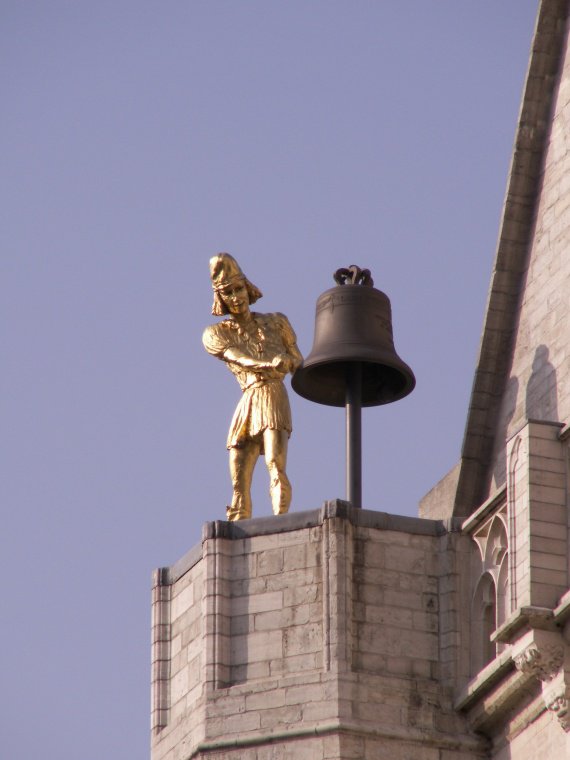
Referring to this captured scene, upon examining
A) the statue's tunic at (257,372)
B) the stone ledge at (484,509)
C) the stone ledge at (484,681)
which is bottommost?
the stone ledge at (484,681)

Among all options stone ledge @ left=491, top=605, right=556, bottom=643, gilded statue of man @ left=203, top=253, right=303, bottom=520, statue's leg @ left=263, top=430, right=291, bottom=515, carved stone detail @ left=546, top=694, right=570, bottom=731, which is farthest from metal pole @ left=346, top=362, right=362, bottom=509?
carved stone detail @ left=546, top=694, right=570, bottom=731

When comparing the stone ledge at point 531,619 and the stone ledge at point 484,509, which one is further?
the stone ledge at point 484,509

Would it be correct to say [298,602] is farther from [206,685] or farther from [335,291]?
[335,291]

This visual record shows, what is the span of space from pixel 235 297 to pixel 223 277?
255mm

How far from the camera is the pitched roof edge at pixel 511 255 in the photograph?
3178cm

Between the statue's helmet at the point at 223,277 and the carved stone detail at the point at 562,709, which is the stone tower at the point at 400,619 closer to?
the carved stone detail at the point at 562,709

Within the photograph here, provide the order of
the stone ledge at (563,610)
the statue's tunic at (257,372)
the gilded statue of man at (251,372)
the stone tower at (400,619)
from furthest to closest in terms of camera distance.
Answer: the statue's tunic at (257,372) → the gilded statue of man at (251,372) → the stone tower at (400,619) → the stone ledge at (563,610)

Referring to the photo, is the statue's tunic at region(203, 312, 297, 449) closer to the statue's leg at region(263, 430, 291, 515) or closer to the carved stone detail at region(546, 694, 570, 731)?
the statue's leg at region(263, 430, 291, 515)

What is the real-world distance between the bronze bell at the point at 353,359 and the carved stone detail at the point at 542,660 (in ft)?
13.7

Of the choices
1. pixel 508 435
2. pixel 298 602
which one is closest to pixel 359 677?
pixel 298 602

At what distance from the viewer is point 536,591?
2781 cm

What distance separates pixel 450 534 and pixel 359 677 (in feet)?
6.69

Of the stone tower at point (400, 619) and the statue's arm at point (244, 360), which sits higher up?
the statue's arm at point (244, 360)

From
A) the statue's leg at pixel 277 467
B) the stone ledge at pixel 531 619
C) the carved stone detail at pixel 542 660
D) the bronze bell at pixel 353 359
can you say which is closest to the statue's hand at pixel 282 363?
the bronze bell at pixel 353 359
